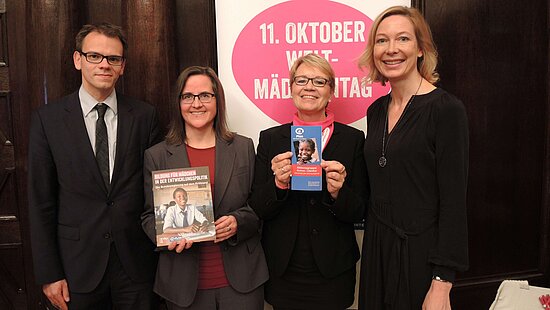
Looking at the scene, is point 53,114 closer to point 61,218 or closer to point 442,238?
point 61,218

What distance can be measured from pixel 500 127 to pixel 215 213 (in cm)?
214

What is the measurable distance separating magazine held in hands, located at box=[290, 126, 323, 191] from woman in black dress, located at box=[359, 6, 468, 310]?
0.26 m

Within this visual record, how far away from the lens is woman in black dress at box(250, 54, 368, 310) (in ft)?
6.50

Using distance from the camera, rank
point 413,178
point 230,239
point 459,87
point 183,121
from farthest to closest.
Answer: point 459,87, point 183,121, point 230,239, point 413,178

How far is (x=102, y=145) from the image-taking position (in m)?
2.05

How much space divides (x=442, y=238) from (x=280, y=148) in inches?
33.9

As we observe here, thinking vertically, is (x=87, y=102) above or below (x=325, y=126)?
above

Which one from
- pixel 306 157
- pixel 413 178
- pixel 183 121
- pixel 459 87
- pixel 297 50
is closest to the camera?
pixel 413 178

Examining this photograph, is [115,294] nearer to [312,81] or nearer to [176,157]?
[176,157]

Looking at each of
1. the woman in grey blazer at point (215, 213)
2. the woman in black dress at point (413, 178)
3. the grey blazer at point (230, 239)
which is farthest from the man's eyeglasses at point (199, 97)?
the woman in black dress at point (413, 178)

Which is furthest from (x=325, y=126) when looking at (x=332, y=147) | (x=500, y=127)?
(x=500, y=127)

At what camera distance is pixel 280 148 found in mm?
2090

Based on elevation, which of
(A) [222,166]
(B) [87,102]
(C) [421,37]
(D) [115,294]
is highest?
(C) [421,37]

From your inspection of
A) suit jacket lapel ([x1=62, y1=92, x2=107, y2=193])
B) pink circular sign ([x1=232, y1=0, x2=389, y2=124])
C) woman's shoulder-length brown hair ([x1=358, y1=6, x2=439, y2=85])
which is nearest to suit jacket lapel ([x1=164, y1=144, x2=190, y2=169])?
suit jacket lapel ([x1=62, y1=92, x2=107, y2=193])
